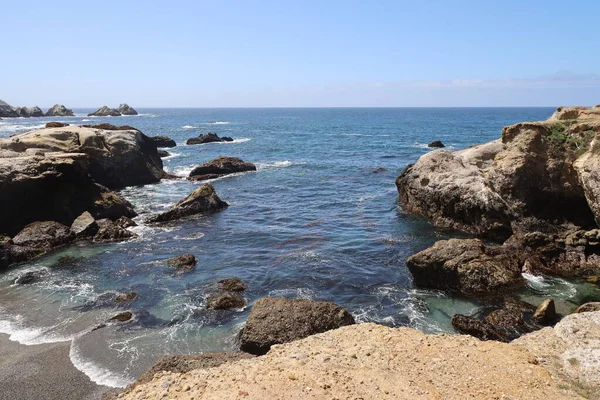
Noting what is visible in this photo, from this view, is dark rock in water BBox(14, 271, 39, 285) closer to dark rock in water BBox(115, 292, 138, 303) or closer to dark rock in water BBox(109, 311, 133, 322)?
dark rock in water BBox(115, 292, 138, 303)

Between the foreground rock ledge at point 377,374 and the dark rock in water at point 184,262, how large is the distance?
34.9 feet

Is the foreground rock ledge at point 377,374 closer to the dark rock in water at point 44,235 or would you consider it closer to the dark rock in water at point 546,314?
the dark rock in water at point 546,314

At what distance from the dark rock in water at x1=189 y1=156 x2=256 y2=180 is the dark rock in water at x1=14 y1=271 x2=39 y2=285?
1028 inches

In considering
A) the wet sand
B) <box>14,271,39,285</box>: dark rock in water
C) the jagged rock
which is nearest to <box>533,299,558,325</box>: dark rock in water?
the wet sand

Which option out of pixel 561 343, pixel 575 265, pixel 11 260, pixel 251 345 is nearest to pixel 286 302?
pixel 251 345

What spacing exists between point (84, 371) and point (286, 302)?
6.71m

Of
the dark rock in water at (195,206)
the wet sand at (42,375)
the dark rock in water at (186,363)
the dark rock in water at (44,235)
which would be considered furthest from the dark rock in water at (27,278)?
the dark rock in water at (186,363)

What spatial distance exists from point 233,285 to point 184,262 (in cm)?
404

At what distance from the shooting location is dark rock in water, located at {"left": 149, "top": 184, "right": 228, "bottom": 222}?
98.4ft

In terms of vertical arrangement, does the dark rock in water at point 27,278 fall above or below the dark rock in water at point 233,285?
below

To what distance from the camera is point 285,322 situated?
13570mm

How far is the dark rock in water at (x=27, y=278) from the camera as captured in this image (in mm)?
19578

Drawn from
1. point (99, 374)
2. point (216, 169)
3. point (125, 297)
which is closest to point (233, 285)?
point (125, 297)

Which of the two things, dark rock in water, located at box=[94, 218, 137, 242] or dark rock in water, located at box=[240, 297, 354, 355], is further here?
dark rock in water, located at box=[94, 218, 137, 242]
